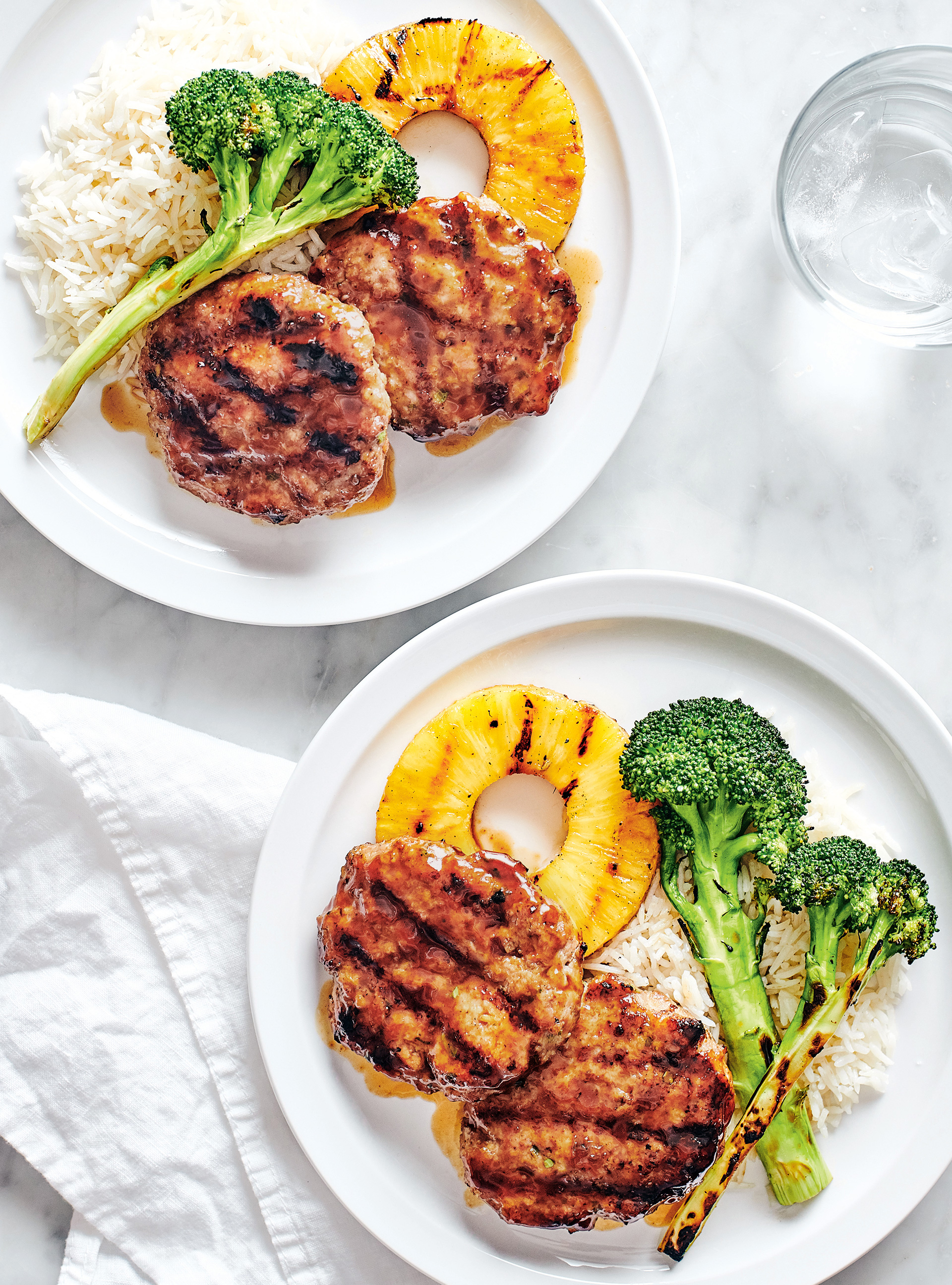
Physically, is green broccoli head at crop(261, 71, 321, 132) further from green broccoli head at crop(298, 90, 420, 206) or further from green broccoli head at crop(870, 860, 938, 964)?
green broccoli head at crop(870, 860, 938, 964)

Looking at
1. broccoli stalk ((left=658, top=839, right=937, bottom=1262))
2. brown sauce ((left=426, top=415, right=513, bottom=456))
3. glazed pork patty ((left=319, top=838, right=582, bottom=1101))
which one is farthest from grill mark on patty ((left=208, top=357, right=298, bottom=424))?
broccoli stalk ((left=658, top=839, right=937, bottom=1262))

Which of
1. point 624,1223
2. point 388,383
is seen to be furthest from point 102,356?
point 624,1223

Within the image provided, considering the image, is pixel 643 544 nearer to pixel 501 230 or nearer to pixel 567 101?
pixel 501 230

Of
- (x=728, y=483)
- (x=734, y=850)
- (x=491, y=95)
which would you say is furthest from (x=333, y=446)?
(x=734, y=850)

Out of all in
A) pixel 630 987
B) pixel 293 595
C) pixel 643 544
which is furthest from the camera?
pixel 643 544

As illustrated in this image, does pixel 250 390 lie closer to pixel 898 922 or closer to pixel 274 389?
pixel 274 389

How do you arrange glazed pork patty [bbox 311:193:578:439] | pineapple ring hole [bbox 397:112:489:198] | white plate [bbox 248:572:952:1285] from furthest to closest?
pineapple ring hole [bbox 397:112:489:198] → white plate [bbox 248:572:952:1285] → glazed pork patty [bbox 311:193:578:439]
